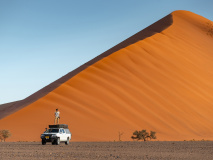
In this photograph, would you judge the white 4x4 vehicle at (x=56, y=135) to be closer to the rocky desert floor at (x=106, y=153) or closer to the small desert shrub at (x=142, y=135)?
the rocky desert floor at (x=106, y=153)

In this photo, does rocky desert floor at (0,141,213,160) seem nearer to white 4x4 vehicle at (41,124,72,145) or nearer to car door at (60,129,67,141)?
white 4x4 vehicle at (41,124,72,145)

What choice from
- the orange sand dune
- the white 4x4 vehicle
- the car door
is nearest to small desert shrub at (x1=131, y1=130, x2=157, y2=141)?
the orange sand dune

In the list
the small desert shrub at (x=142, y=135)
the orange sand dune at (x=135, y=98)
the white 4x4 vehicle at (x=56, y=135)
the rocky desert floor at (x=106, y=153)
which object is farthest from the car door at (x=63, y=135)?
the orange sand dune at (x=135, y=98)

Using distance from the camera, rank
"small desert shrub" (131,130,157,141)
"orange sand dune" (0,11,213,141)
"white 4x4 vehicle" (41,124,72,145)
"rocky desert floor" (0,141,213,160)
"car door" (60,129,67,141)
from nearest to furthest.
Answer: "rocky desert floor" (0,141,213,160)
"white 4x4 vehicle" (41,124,72,145)
"car door" (60,129,67,141)
"small desert shrub" (131,130,157,141)
"orange sand dune" (0,11,213,141)

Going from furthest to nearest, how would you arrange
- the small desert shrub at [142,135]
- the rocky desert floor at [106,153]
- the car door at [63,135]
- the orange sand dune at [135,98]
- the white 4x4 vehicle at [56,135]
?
1. the orange sand dune at [135,98]
2. the small desert shrub at [142,135]
3. the car door at [63,135]
4. the white 4x4 vehicle at [56,135]
5. the rocky desert floor at [106,153]

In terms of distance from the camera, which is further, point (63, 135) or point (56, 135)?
point (63, 135)

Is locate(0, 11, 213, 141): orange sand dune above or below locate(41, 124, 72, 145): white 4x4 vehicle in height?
above

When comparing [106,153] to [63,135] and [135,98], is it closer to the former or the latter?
[63,135]

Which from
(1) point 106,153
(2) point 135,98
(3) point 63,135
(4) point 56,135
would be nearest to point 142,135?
(2) point 135,98

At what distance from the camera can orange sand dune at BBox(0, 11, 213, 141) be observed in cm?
4550

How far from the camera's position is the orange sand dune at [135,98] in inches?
1791

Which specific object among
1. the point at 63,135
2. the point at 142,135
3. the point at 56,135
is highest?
the point at 142,135

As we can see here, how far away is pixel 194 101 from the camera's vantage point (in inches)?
2130

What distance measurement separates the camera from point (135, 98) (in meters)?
51.7
